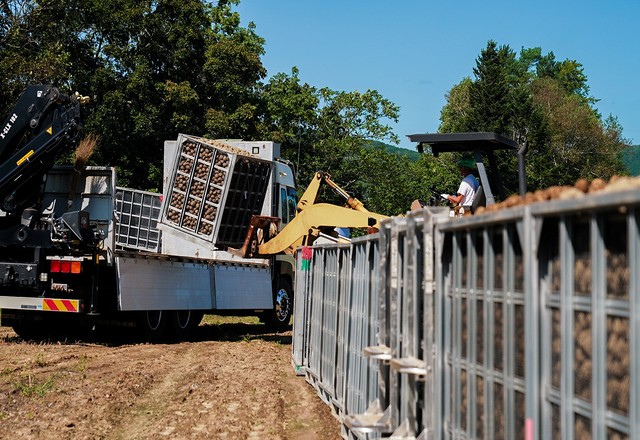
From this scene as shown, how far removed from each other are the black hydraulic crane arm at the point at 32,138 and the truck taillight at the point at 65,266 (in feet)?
4.52

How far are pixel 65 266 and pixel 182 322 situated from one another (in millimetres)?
3447

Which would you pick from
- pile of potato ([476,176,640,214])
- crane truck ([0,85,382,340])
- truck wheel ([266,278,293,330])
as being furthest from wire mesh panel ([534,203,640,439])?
truck wheel ([266,278,293,330])

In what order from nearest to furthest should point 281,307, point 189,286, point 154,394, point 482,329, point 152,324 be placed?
point 482,329
point 154,394
point 152,324
point 189,286
point 281,307

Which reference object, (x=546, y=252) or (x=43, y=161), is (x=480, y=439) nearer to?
(x=546, y=252)

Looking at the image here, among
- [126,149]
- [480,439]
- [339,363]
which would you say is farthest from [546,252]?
[126,149]

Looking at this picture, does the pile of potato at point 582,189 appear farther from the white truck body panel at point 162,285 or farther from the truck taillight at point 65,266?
the white truck body panel at point 162,285

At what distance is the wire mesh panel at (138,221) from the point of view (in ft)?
69.4

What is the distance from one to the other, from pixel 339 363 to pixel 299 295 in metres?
4.09

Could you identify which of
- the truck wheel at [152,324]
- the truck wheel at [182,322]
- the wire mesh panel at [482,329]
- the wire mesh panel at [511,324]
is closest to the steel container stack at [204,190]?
the truck wheel at [152,324]

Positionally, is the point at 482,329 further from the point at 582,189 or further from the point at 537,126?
the point at 537,126

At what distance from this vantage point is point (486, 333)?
4508 mm

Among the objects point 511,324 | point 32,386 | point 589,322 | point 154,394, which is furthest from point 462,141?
point 589,322

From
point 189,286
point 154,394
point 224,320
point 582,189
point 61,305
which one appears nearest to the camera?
point 582,189

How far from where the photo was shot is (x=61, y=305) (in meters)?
15.7
